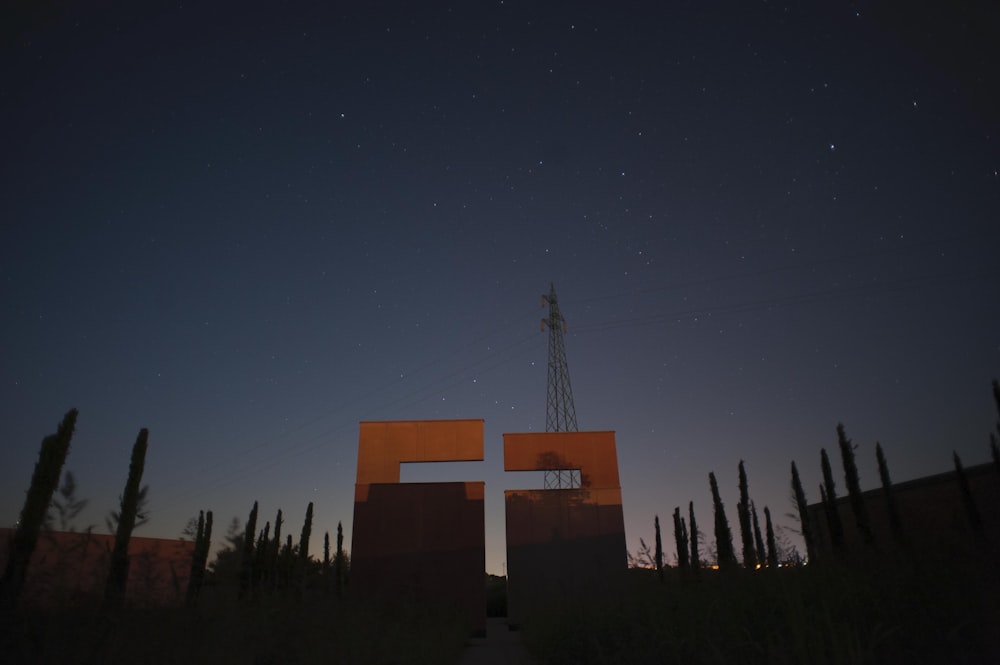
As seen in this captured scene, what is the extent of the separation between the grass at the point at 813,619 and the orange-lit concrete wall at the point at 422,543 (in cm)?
1140

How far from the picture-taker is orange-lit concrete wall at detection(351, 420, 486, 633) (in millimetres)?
16812

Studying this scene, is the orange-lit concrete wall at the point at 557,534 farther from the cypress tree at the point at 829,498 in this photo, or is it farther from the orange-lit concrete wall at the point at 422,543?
the cypress tree at the point at 829,498

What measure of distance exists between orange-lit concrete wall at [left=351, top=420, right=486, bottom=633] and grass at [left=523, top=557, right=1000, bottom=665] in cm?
1140

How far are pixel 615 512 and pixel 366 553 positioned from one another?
8150 mm

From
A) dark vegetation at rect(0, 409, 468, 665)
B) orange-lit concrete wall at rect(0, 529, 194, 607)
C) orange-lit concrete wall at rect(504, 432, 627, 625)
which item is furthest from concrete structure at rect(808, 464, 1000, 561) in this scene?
orange-lit concrete wall at rect(0, 529, 194, 607)

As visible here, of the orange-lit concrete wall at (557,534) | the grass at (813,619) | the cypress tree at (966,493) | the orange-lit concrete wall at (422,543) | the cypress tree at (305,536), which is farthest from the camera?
the cypress tree at (305,536)

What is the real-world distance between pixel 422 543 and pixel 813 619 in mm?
14752

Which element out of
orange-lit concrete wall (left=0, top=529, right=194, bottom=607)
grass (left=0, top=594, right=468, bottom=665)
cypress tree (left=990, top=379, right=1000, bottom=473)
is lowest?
grass (left=0, top=594, right=468, bottom=665)

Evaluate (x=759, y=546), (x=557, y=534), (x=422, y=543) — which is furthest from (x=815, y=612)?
(x=557, y=534)

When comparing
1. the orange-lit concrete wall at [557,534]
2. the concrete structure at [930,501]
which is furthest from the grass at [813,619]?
the concrete structure at [930,501]

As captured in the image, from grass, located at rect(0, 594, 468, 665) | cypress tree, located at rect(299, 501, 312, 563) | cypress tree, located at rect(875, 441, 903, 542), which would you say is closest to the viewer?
grass, located at rect(0, 594, 468, 665)

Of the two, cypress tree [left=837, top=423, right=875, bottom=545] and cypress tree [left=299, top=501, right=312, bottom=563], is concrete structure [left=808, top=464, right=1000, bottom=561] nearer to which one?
cypress tree [left=837, top=423, right=875, bottom=545]

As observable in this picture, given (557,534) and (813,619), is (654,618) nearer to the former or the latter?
(813,619)

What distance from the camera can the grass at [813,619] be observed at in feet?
10.9
